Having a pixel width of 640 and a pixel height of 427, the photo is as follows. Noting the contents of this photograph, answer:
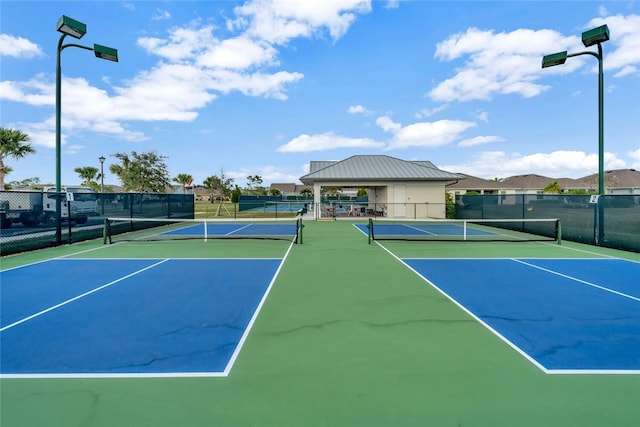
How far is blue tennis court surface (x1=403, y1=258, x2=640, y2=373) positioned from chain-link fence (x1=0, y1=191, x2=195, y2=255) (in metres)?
13.5

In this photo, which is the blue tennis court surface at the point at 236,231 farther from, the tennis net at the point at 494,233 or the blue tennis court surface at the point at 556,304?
the blue tennis court surface at the point at 556,304

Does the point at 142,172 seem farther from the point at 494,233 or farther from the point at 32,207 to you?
the point at 494,233

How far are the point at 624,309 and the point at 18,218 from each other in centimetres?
1837

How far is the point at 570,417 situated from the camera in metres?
2.91

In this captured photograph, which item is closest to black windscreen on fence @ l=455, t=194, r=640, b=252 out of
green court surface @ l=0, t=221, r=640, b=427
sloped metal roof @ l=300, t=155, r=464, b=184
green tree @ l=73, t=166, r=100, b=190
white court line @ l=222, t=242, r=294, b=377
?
sloped metal roof @ l=300, t=155, r=464, b=184

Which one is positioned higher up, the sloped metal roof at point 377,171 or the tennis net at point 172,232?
the sloped metal roof at point 377,171

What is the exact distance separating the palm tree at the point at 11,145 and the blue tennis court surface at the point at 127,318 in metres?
22.1

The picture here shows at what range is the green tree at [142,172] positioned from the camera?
3262 centimetres

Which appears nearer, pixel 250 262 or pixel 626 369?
pixel 626 369

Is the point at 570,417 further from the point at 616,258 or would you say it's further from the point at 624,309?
the point at 616,258

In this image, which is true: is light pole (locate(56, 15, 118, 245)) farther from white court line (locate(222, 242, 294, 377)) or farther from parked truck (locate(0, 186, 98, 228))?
white court line (locate(222, 242, 294, 377))

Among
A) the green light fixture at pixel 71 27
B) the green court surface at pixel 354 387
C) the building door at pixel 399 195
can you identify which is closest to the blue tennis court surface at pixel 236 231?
the green light fixture at pixel 71 27

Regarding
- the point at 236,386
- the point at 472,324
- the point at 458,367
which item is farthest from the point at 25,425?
the point at 472,324

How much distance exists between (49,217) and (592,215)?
22.6 m
